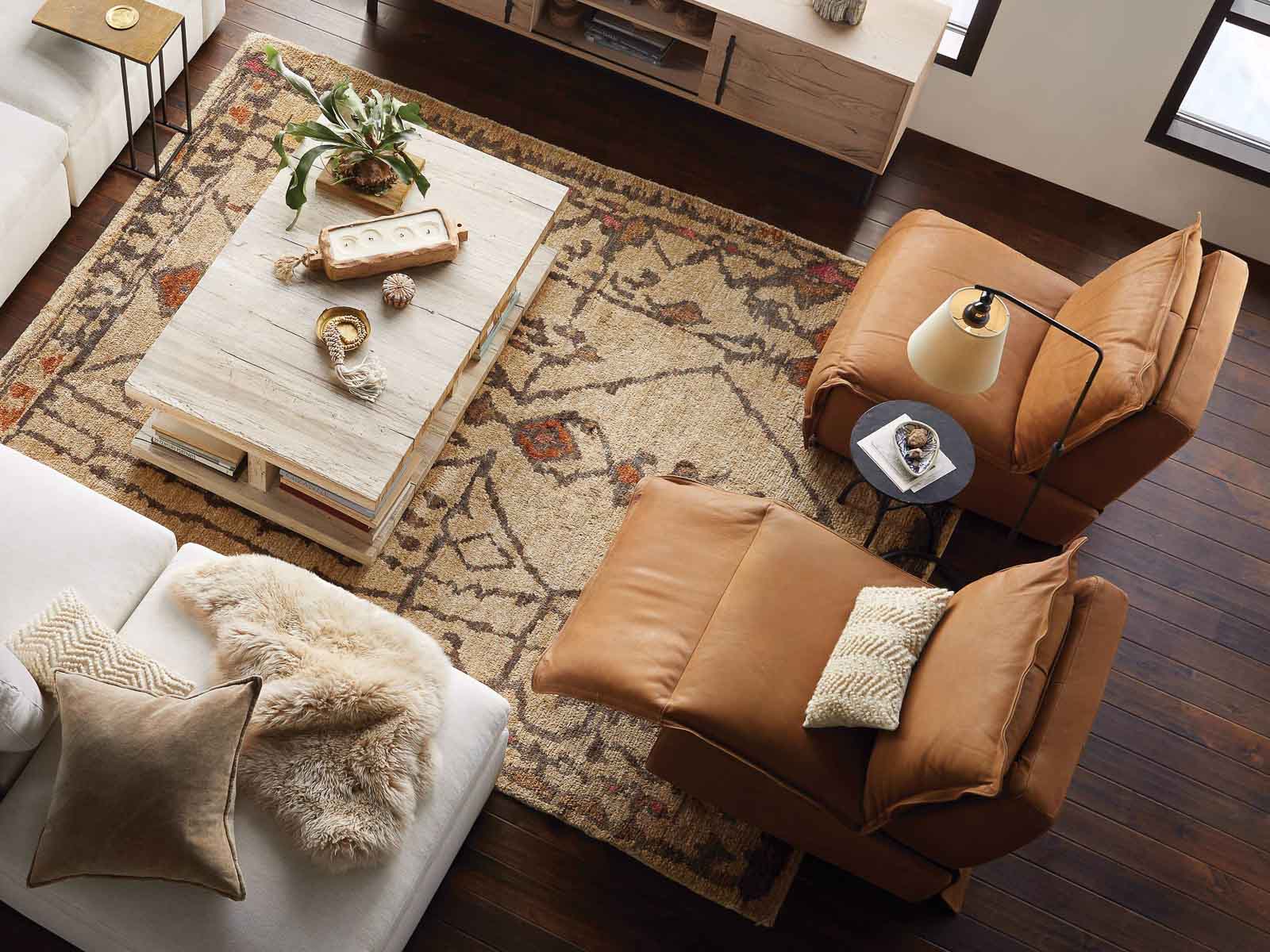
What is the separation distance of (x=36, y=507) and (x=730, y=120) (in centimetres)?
261

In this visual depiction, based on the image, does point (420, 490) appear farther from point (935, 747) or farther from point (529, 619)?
point (935, 747)

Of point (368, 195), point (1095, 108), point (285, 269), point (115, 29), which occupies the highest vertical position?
point (1095, 108)

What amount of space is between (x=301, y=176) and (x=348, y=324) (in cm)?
42

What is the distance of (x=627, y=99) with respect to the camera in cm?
423

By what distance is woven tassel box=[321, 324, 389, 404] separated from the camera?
2.99 meters

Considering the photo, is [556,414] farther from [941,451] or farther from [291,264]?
[941,451]

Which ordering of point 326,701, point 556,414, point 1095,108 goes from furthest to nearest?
1. point 1095,108
2. point 556,414
3. point 326,701

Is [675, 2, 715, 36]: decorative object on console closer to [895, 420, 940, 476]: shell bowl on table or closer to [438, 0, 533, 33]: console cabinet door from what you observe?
[438, 0, 533, 33]: console cabinet door

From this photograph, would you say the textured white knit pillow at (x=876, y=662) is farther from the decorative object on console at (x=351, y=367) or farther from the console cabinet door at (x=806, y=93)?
the console cabinet door at (x=806, y=93)

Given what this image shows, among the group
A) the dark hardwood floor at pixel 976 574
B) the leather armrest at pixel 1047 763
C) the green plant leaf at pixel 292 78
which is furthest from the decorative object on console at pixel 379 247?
the leather armrest at pixel 1047 763

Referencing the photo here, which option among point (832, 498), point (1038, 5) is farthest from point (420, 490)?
point (1038, 5)

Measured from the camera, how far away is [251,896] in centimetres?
233

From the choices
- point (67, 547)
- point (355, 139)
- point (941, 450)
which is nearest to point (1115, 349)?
point (941, 450)

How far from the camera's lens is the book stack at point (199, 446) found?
3.19 meters
